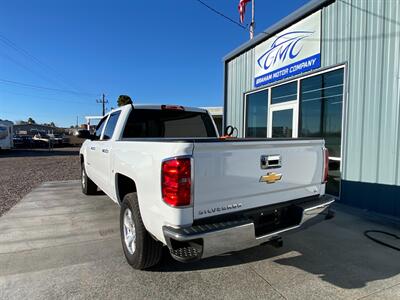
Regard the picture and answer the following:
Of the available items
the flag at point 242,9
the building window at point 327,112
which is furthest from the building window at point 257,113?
the flag at point 242,9

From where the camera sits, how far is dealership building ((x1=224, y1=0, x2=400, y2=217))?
527 cm

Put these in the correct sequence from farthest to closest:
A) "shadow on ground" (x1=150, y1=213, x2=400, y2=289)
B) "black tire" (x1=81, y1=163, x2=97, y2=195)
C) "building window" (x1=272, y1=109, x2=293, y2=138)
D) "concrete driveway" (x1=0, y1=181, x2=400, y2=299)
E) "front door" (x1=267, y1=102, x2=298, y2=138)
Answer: "building window" (x1=272, y1=109, x2=293, y2=138) → "front door" (x1=267, y1=102, x2=298, y2=138) → "black tire" (x1=81, y1=163, x2=97, y2=195) → "shadow on ground" (x1=150, y1=213, x2=400, y2=289) → "concrete driveway" (x1=0, y1=181, x2=400, y2=299)

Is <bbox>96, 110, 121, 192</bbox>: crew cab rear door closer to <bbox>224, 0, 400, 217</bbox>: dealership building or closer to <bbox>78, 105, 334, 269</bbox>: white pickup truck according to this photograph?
<bbox>78, 105, 334, 269</bbox>: white pickup truck

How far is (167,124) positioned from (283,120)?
15.0ft

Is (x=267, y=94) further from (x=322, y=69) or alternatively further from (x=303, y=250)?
(x=303, y=250)

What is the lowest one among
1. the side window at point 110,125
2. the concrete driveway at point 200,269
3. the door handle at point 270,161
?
the concrete driveway at point 200,269

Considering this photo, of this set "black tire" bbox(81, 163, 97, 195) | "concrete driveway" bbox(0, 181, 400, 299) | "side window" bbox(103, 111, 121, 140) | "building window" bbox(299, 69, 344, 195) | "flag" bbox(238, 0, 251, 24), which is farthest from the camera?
"flag" bbox(238, 0, 251, 24)

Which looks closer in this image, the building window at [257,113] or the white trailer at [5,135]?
the building window at [257,113]

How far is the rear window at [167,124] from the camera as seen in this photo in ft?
14.8

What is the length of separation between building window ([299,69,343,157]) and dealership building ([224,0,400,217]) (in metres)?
0.02

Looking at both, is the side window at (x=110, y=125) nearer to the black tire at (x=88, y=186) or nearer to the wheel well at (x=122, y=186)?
the wheel well at (x=122, y=186)

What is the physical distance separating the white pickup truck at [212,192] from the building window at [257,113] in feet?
19.0

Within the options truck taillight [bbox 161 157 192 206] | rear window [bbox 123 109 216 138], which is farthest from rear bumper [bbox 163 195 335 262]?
rear window [bbox 123 109 216 138]

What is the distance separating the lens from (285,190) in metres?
3.14
